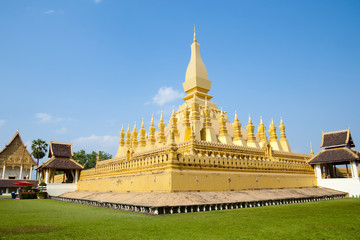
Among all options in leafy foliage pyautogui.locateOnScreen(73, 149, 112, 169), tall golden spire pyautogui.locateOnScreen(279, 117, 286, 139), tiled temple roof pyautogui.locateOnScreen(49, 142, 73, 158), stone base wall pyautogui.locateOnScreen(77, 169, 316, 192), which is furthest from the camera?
leafy foliage pyautogui.locateOnScreen(73, 149, 112, 169)

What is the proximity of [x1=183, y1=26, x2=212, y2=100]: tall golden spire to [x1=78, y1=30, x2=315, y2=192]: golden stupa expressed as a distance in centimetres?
13

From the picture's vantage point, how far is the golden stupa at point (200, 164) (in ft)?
46.4

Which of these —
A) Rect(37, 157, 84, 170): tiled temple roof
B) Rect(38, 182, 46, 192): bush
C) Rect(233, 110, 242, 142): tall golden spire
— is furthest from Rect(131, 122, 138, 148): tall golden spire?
Rect(233, 110, 242, 142): tall golden spire

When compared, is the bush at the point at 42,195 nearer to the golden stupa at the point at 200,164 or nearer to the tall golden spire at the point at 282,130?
the golden stupa at the point at 200,164

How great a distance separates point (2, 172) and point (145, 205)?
121 feet

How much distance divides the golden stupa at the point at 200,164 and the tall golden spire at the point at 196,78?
13cm

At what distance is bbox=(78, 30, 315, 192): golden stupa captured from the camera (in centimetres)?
1414

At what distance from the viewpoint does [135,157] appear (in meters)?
23.6

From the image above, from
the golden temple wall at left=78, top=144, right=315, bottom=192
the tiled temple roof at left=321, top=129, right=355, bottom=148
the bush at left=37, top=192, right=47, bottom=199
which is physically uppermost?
the tiled temple roof at left=321, top=129, right=355, bottom=148

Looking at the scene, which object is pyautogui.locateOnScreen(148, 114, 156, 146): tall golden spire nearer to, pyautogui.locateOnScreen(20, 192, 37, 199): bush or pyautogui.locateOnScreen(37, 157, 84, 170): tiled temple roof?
pyautogui.locateOnScreen(37, 157, 84, 170): tiled temple roof

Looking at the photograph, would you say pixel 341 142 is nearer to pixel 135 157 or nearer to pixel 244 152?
pixel 244 152

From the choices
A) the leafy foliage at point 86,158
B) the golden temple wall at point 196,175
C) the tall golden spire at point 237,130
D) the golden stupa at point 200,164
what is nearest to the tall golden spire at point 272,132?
the golden stupa at point 200,164

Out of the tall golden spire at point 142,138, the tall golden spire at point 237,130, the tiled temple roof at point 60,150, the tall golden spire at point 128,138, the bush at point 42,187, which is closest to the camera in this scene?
the tall golden spire at point 237,130

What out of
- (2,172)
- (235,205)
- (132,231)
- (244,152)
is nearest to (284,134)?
(244,152)
